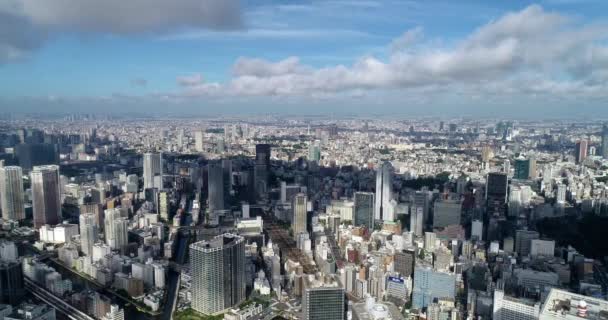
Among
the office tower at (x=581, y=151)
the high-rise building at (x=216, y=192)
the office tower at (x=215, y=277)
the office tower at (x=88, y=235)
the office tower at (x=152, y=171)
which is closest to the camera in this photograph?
the office tower at (x=215, y=277)

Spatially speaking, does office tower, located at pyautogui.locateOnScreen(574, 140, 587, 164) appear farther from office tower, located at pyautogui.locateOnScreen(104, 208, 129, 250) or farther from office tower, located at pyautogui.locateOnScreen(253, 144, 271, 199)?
office tower, located at pyautogui.locateOnScreen(104, 208, 129, 250)

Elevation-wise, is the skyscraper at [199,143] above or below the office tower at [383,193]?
above

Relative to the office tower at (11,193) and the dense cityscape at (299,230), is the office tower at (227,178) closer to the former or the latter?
the dense cityscape at (299,230)

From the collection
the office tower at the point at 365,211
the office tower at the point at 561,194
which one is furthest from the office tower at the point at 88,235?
the office tower at the point at 561,194

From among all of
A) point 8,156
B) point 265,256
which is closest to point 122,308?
point 265,256

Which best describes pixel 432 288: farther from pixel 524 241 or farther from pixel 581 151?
pixel 581 151

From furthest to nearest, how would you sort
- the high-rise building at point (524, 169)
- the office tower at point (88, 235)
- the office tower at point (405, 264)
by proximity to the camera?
the high-rise building at point (524, 169), the office tower at point (88, 235), the office tower at point (405, 264)
